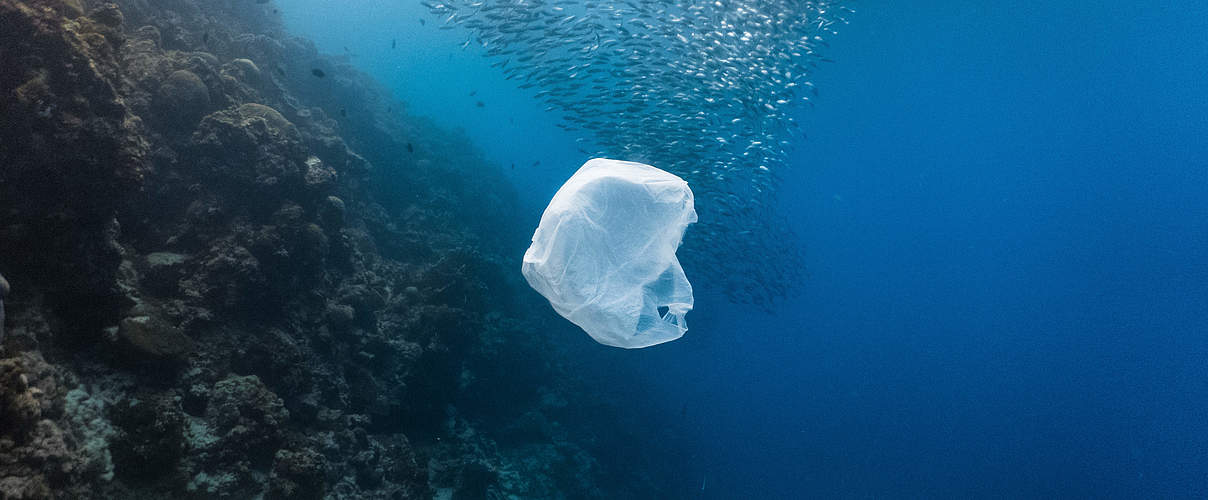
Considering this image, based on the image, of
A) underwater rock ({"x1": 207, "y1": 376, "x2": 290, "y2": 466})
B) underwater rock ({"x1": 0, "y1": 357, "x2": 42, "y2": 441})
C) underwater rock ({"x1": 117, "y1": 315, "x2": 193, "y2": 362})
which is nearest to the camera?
underwater rock ({"x1": 0, "y1": 357, "x2": 42, "y2": 441})

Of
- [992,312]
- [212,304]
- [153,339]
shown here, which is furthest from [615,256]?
[992,312]

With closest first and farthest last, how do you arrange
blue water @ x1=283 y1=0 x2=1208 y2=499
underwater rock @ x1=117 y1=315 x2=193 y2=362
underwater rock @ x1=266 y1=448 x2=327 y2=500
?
underwater rock @ x1=117 y1=315 x2=193 y2=362, underwater rock @ x1=266 y1=448 x2=327 y2=500, blue water @ x1=283 y1=0 x2=1208 y2=499

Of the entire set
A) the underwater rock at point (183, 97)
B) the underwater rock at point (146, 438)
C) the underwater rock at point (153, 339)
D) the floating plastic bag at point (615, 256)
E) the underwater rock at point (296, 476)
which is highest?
the floating plastic bag at point (615, 256)

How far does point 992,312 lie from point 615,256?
2033 inches

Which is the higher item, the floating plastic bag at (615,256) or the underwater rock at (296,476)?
Result: the floating plastic bag at (615,256)

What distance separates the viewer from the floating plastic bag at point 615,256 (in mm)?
4047

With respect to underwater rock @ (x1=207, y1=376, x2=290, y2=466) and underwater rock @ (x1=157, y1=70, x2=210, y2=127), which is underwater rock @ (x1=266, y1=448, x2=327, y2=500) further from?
underwater rock @ (x1=157, y1=70, x2=210, y2=127)

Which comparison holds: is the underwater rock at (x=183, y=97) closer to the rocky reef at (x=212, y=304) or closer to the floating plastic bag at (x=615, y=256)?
the rocky reef at (x=212, y=304)

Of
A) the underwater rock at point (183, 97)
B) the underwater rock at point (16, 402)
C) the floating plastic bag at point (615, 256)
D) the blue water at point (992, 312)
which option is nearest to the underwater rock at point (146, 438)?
the underwater rock at point (16, 402)

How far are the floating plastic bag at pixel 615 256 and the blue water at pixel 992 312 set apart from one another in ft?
38.1

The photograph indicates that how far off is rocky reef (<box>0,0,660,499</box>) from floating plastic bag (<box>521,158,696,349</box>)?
10.5 feet

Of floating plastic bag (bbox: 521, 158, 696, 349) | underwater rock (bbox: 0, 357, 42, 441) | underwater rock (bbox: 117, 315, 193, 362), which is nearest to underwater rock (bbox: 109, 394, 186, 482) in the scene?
underwater rock (bbox: 117, 315, 193, 362)

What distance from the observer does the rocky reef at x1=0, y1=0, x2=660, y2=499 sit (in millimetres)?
3354

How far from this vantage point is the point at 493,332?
11.8 meters
